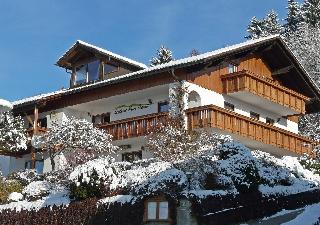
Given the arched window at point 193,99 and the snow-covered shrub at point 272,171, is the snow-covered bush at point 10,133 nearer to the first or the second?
the arched window at point 193,99

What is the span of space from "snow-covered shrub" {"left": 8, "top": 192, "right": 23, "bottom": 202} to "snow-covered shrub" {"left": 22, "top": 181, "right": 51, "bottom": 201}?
0.25 meters

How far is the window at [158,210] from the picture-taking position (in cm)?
1717

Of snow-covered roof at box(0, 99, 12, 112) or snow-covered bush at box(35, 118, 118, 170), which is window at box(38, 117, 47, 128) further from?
snow-covered bush at box(35, 118, 118, 170)

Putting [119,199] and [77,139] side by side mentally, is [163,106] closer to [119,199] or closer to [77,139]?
[77,139]

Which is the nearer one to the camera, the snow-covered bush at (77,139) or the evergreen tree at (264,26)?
the snow-covered bush at (77,139)

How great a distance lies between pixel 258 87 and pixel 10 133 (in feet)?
43.6

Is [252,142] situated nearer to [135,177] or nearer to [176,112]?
[176,112]

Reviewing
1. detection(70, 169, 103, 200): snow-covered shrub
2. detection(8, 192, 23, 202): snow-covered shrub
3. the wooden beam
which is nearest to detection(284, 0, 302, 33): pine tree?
the wooden beam

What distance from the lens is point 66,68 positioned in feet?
123

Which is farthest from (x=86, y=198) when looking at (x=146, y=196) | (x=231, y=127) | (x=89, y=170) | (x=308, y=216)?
(x=231, y=127)

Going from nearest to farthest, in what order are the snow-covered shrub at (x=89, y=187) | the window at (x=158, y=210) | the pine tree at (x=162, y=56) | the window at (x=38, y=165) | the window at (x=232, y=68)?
the window at (x=158, y=210), the snow-covered shrub at (x=89, y=187), the window at (x=232, y=68), the window at (x=38, y=165), the pine tree at (x=162, y=56)

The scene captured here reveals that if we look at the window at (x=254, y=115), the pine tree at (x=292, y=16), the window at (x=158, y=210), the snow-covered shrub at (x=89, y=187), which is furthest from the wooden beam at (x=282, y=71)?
the pine tree at (x=292, y=16)

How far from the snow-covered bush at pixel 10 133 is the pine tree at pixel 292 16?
174 ft

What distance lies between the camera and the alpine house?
27875 millimetres
